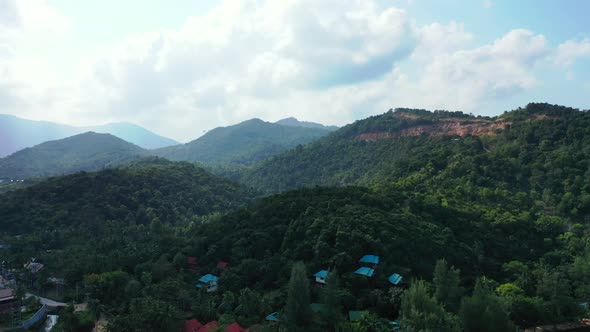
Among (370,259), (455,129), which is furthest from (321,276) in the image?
(455,129)

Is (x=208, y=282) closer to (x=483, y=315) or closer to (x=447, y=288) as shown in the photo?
(x=447, y=288)

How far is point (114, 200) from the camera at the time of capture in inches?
2104

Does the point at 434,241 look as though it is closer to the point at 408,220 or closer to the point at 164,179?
the point at 408,220

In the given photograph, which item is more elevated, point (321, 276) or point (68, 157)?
point (68, 157)

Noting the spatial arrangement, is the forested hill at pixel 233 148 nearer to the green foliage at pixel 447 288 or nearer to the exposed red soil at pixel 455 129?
the exposed red soil at pixel 455 129

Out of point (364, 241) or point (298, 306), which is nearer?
point (298, 306)

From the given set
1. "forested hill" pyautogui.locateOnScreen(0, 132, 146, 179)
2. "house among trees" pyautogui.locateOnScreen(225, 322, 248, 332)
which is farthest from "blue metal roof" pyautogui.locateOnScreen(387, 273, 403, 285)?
"forested hill" pyautogui.locateOnScreen(0, 132, 146, 179)

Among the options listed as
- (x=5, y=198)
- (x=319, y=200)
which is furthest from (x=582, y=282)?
(x=5, y=198)

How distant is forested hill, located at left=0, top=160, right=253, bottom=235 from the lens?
153 feet

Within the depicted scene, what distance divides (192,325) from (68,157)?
14286 cm

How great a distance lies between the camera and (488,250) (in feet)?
105

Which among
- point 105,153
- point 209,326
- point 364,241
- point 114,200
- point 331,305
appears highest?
point 105,153

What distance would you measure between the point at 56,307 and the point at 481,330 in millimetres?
26375

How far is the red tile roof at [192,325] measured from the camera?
2212cm
